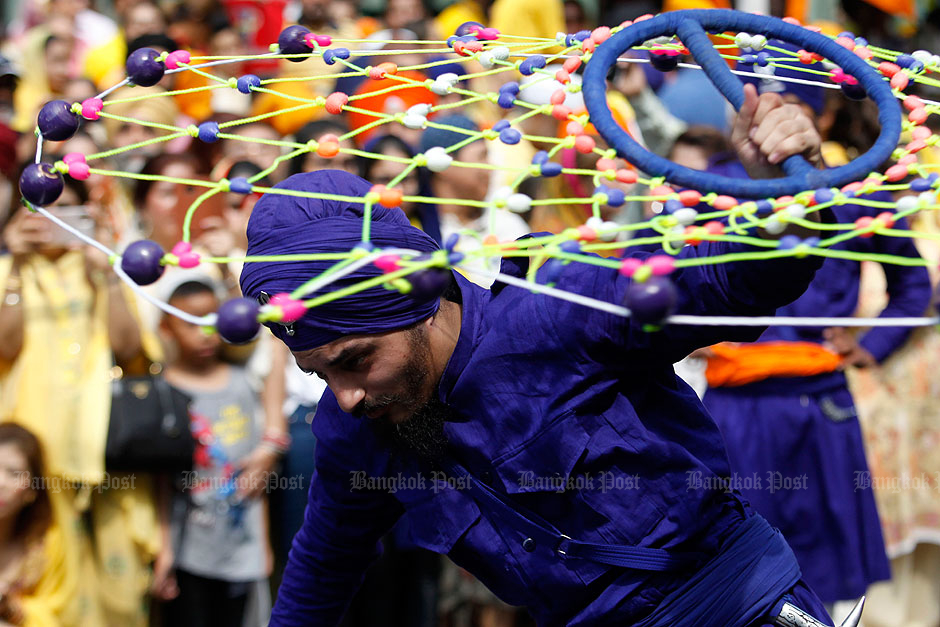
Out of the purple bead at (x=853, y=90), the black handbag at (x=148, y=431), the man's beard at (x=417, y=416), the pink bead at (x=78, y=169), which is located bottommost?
the black handbag at (x=148, y=431)

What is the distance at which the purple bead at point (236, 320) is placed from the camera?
4.99 feet

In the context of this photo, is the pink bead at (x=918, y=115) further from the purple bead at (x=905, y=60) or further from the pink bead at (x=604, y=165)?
the pink bead at (x=604, y=165)

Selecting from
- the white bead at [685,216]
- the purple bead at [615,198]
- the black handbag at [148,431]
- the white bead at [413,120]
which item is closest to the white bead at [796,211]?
the white bead at [685,216]

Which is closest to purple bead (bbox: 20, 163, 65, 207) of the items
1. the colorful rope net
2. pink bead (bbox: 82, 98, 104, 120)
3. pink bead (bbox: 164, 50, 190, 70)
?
the colorful rope net

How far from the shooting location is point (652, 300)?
1.45m

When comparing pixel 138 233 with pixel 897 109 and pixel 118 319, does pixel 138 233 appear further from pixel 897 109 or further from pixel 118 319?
pixel 897 109

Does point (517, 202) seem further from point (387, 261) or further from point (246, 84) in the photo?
point (246, 84)

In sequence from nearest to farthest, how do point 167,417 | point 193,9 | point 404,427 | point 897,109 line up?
point 897,109 < point 404,427 < point 167,417 < point 193,9

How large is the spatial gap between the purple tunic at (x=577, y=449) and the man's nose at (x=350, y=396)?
0.20m

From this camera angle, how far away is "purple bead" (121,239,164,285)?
5.36 feet

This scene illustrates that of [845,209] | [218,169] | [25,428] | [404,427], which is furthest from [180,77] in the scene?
[404,427]

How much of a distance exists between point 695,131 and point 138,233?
235 cm

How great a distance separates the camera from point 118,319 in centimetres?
413

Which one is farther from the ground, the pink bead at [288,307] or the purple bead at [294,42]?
the purple bead at [294,42]
